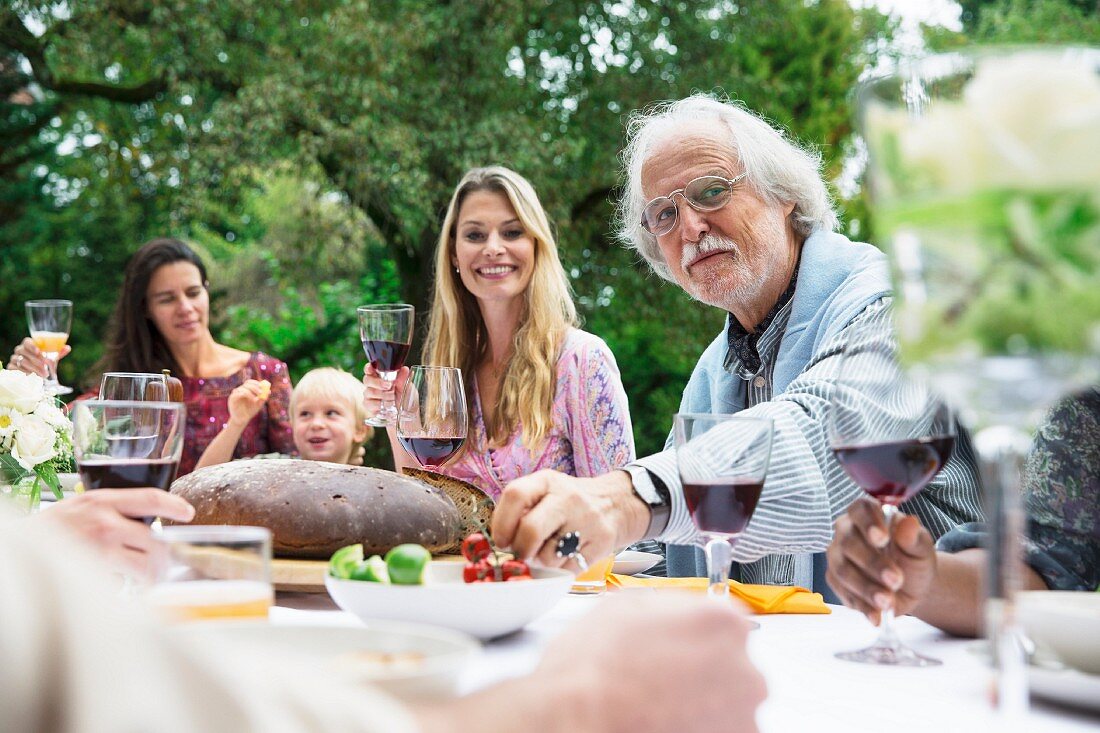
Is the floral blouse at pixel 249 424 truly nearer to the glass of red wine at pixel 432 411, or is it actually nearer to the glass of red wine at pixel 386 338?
the glass of red wine at pixel 386 338

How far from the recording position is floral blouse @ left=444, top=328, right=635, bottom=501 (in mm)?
3957

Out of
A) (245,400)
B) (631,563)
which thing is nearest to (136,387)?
(631,563)

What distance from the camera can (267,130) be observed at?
344 inches

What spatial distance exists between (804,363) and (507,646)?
177cm

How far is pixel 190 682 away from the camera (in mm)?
418

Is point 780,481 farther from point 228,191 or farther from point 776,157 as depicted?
point 228,191

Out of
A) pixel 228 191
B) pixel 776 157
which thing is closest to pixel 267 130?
pixel 228 191

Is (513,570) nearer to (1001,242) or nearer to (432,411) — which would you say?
(1001,242)

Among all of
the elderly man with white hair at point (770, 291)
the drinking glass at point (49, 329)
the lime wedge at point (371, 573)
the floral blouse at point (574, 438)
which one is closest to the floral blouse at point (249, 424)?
the drinking glass at point (49, 329)

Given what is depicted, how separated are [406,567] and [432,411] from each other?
3.71 ft

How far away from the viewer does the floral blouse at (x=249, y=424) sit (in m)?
4.99

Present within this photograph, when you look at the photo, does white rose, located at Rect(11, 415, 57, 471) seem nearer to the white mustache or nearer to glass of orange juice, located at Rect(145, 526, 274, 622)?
glass of orange juice, located at Rect(145, 526, 274, 622)

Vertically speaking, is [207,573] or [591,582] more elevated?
[207,573]

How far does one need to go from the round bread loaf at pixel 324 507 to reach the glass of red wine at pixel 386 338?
119 cm
